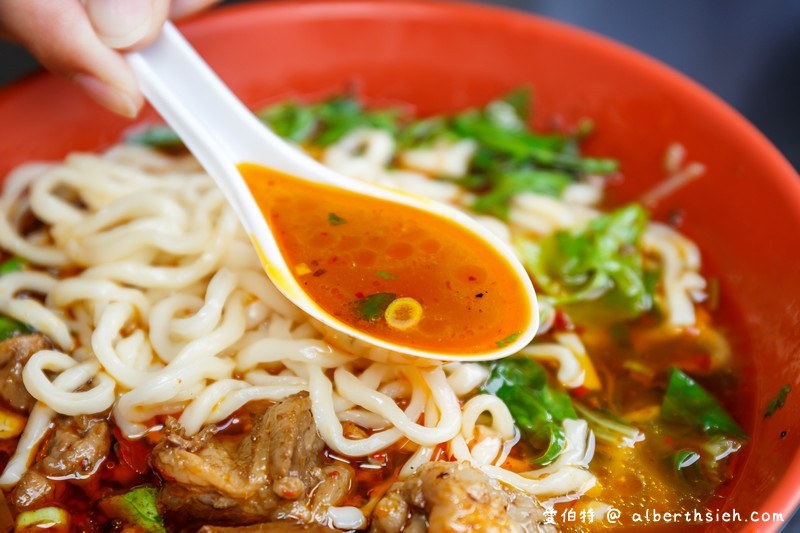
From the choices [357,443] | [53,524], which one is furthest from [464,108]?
[53,524]

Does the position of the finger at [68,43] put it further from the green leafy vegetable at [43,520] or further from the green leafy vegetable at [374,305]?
the green leafy vegetable at [43,520]

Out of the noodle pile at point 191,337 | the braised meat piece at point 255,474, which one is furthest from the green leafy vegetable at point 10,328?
the braised meat piece at point 255,474

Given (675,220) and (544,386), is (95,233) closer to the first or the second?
(544,386)

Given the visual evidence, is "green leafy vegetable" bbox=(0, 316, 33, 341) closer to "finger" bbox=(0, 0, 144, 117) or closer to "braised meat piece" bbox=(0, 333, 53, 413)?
"braised meat piece" bbox=(0, 333, 53, 413)

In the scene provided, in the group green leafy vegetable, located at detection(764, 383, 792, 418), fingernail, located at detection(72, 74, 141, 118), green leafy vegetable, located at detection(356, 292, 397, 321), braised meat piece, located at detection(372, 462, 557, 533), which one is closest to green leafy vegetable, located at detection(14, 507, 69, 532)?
braised meat piece, located at detection(372, 462, 557, 533)

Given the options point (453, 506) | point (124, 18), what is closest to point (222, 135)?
point (124, 18)

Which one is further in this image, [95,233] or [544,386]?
[95,233]

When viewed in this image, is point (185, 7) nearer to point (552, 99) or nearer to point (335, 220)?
point (335, 220)
